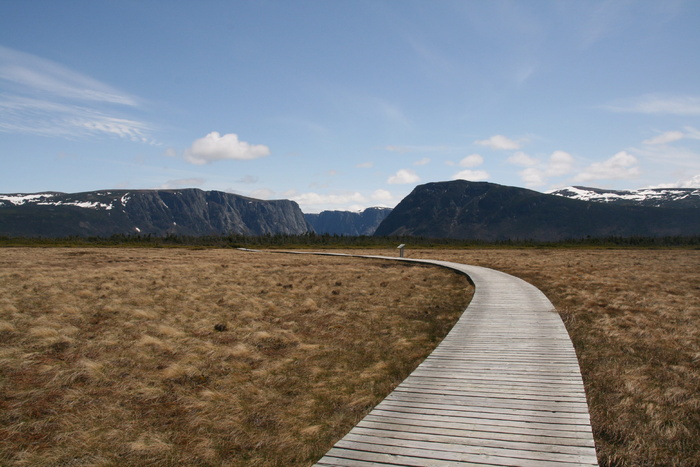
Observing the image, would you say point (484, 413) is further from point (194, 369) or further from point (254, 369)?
point (194, 369)

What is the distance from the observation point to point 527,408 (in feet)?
23.5

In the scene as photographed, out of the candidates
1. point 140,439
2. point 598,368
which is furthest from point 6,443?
point 598,368

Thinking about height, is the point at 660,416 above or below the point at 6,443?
above

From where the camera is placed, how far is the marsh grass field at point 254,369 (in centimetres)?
708

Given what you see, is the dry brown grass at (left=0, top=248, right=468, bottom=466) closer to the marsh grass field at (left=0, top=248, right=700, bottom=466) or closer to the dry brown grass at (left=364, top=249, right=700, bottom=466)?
the marsh grass field at (left=0, top=248, right=700, bottom=466)

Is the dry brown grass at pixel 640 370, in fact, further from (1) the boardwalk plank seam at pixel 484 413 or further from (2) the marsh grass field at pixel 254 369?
(1) the boardwalk plank seam at pixel 484 413

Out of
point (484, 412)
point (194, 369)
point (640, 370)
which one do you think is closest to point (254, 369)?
point (194, 369)

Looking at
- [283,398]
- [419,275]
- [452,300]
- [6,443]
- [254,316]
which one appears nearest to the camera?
[6,443]

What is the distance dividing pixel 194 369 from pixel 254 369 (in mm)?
1562

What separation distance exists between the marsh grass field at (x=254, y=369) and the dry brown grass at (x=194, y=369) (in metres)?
0.05

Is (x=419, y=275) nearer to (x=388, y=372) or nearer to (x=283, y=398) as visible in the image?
(x=388, y=372)

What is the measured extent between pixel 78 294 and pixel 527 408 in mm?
21074

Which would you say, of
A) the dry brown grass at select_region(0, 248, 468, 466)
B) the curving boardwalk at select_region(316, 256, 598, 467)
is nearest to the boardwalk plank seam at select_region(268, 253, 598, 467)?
the curving boardwalk at select_region(316, 256, 598, 467)

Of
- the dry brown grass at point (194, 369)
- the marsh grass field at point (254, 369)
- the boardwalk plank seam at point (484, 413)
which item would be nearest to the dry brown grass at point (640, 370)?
the marsh grass field at point (254, 369)
